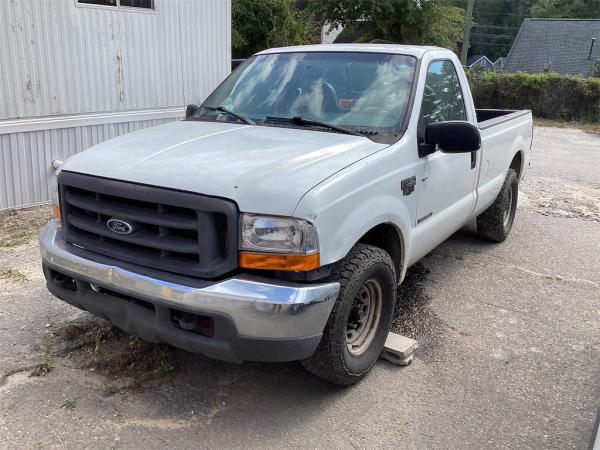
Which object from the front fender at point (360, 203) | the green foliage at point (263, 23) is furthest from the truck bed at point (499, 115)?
the green foliage at point (263, 23)

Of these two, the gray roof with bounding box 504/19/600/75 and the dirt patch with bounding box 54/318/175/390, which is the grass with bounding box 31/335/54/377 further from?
the gray roof with bounding box 504/19/600/75

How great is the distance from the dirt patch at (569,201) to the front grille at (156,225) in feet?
20.0

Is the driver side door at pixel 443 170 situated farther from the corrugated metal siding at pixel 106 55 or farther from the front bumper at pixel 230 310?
the corrugated metal siding at pixel 106 55

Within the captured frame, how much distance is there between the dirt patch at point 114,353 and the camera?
353 centimetres

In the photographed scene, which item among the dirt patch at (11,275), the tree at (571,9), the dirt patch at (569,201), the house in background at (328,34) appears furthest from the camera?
the tree at (571,9)

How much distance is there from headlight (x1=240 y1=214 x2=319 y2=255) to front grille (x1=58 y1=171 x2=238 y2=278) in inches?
2.7

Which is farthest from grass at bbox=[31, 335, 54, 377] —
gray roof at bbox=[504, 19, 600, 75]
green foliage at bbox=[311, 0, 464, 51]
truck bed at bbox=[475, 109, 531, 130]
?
gray roof at bbox=[504, 19, 600, 75]

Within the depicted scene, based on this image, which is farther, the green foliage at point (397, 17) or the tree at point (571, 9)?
the tree at point (571, 9)

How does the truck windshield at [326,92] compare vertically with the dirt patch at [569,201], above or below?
above

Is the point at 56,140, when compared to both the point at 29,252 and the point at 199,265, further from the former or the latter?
the point at 199,265

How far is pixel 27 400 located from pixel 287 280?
1.68 m

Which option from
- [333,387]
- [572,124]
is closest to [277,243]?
[333,387]

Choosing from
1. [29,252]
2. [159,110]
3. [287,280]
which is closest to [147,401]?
[287,280]

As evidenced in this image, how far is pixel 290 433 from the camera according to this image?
3.06 metres
